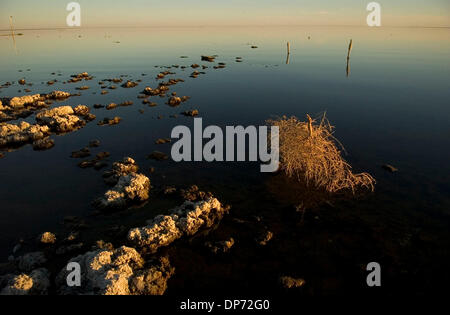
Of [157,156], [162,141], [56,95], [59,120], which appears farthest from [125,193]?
[56,95]

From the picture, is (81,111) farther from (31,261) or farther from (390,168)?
(390,168)

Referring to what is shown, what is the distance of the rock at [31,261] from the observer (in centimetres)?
1250

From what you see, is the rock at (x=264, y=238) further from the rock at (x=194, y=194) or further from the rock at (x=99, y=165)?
the rock at (x=99, y=165)

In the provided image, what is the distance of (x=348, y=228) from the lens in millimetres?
15617

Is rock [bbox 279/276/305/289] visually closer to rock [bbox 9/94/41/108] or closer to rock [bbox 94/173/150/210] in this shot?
rock [bbox 94/173/150/210]

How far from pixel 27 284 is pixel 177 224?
730cm

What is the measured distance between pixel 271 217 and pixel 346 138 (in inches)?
715

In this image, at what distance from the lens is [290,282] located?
478 inches

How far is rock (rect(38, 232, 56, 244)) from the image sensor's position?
1417cm

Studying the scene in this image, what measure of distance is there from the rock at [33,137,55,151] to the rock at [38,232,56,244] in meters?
15.9

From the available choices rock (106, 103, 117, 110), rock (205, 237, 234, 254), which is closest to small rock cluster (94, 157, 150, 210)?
rock (205, 237, 234, 254)

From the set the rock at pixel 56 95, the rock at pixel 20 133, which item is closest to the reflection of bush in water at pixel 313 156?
the rock at pixel 20 133

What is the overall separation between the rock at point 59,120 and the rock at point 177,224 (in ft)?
75.6
